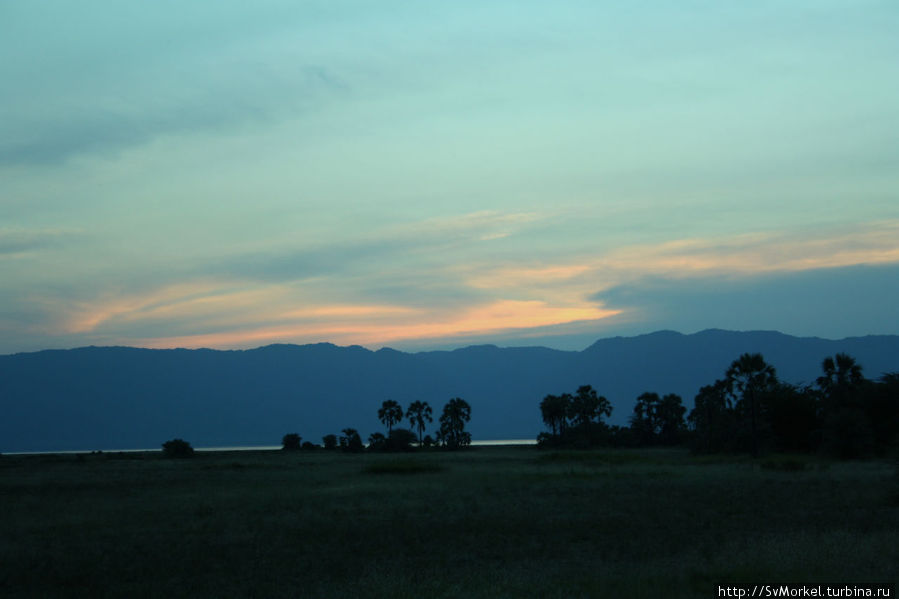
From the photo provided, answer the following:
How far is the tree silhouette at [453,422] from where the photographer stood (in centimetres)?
11800

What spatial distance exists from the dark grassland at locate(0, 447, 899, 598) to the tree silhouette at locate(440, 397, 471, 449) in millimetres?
78152

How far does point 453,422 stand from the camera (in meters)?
118

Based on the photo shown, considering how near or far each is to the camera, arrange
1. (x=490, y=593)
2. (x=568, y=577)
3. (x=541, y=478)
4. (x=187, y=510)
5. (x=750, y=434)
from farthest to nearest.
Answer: (x=750, y=434), (x=541, y=478), (x=187, y=510), (x=568, y=577), (x=490, y=593)

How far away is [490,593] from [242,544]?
31.9 ft

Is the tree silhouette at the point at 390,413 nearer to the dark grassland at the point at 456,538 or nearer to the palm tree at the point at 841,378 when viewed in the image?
the palm tree at the point at 841,378

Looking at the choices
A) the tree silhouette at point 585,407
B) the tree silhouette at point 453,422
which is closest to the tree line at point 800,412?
the tree silhouette at point 585,407

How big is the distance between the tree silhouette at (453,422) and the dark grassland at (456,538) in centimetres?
7815

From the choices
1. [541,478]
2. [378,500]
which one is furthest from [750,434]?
[378,500]

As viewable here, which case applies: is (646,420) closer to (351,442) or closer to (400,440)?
(400,440)

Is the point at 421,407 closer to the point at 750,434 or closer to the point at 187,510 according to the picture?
the point at 750,434

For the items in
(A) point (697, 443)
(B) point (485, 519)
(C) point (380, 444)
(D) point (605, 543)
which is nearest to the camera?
(D) point (605, 543)

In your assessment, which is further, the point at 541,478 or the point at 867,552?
the point at 541,478

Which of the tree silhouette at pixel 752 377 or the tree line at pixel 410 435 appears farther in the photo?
the tree line at pixel 410 435

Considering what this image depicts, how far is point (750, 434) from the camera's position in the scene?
7238cm
